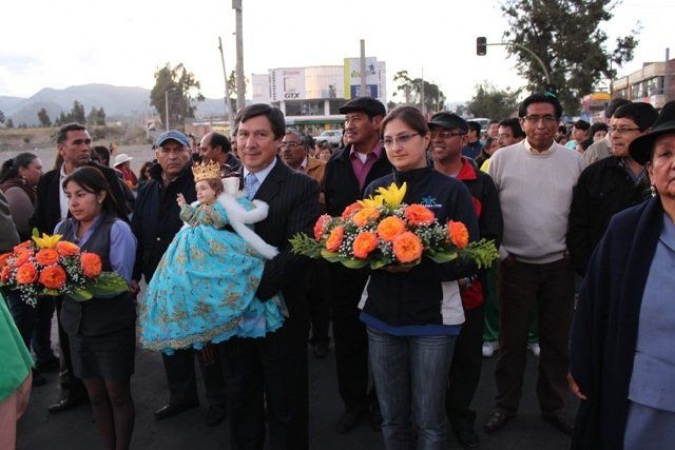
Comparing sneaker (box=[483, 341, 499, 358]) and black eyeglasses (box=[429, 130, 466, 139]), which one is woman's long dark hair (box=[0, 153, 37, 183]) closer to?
black eyeglasses (box=[429, 130, 466, 139])

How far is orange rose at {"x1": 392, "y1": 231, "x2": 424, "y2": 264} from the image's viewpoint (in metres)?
2.45

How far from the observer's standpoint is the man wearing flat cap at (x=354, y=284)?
4156mm

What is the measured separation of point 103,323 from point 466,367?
2.44 m

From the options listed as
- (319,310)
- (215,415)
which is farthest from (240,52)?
(215,415)

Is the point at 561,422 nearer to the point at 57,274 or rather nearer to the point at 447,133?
the point at 447,133

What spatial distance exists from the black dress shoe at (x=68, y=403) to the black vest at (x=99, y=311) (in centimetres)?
159

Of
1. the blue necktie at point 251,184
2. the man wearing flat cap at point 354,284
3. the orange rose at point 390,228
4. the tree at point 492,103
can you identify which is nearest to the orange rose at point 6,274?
the blue necktie at point 251,184

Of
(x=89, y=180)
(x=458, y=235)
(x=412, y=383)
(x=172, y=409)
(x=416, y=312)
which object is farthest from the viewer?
(x=172, y=409)

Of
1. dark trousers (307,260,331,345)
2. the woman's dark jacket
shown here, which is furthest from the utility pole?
the woman's dark jacket

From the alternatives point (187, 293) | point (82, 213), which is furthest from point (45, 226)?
point (187, 293)

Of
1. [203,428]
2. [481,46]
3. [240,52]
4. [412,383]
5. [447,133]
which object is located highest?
[481,46]

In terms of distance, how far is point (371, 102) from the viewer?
424 centimetres

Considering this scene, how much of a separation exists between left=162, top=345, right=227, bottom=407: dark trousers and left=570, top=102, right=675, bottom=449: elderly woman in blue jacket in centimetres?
307

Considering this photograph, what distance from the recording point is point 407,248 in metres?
2.46
